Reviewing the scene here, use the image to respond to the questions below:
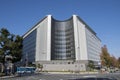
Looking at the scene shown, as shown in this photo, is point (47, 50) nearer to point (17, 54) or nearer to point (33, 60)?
point (33, 60)

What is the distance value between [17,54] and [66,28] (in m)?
94.3

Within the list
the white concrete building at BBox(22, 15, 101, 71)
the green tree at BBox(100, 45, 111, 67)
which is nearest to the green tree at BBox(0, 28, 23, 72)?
the green tree at BBox(100, 45, 111, 67)

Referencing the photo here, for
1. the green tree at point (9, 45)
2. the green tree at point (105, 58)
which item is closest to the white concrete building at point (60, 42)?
the green tree at point (105, 58)

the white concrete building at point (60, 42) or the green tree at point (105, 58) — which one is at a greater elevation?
the white concrete building at point (60, 42)

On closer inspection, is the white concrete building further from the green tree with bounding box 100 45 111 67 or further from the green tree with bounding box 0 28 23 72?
the green tree with bounding box 0 28 23 72

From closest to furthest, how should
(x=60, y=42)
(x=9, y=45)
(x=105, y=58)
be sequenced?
1. (x=9, y=45)
2. (x=105, y=58)
3. (x=60, y=42)

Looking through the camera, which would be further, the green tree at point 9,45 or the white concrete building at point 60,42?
the white concrete building at point 60,42

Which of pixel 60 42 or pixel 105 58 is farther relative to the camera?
pixel 60 42

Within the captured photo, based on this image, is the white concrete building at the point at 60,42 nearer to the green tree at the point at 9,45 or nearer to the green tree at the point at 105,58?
the green tree at the point at 105,58

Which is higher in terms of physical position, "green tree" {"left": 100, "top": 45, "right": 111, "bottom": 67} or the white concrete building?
the white concrete building

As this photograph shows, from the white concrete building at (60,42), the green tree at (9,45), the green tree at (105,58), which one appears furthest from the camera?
the white concrete building at (60,42)

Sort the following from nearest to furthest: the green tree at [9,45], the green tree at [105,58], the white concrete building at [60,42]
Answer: the green tree at [9,45] → the green tree at [105,58] → the white concrete building at [60,42]

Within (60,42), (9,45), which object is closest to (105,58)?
(9,45)

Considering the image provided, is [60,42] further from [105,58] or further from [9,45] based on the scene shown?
[9,45]
